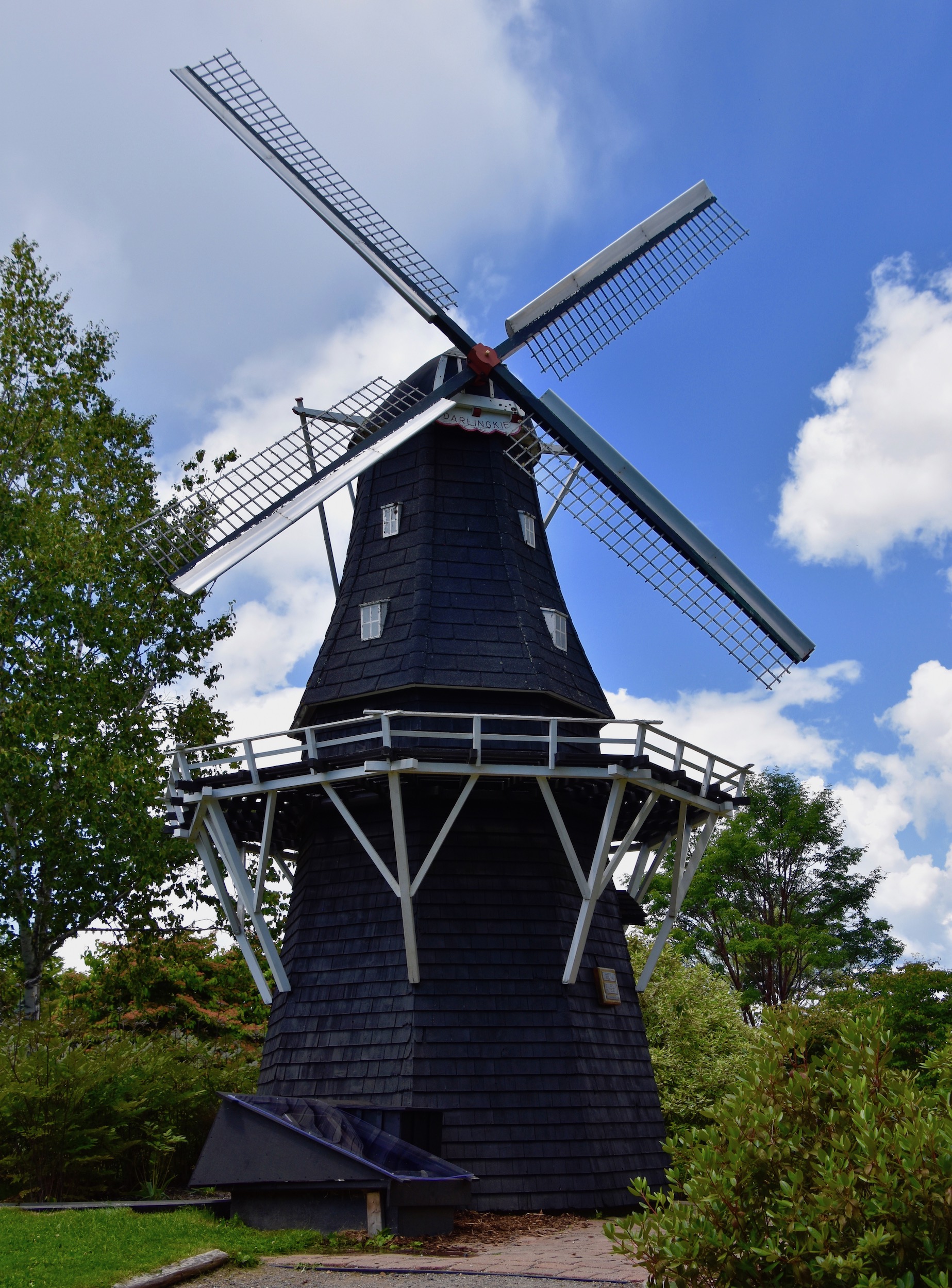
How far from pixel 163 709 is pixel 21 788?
4.09 metres

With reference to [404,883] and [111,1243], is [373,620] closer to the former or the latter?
[404,883]

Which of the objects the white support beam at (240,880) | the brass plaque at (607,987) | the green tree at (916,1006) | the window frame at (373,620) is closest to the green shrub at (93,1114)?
the white support beam at (240,880)

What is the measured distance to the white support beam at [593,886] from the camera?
44.4ft

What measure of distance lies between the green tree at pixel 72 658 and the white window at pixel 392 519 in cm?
372

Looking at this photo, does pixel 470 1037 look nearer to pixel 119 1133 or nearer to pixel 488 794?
pixel 488 794

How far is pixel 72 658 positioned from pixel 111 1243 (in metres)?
11.1

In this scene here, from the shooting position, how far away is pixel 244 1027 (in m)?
24.2

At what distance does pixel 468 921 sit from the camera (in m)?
14.0

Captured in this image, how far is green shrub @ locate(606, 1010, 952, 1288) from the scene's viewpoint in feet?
17.7

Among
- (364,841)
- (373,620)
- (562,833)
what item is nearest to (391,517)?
(373,620)

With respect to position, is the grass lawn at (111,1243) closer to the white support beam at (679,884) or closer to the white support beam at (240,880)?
the white support beam at (240,880)

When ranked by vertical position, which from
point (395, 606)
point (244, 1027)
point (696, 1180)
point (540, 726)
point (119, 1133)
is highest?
point (395, 606)

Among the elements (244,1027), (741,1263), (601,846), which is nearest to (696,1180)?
(741,1263)

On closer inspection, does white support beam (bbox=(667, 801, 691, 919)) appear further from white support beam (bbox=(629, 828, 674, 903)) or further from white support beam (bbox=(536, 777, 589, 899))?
white support beam (bbox=(536, 777, 589, 899))
